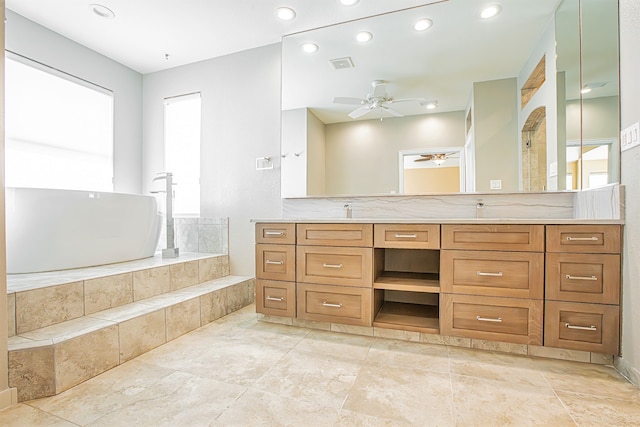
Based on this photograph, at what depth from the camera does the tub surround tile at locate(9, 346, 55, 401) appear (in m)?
1.34

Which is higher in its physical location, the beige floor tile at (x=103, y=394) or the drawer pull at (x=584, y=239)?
the drawer pull at (x=584, y=239)

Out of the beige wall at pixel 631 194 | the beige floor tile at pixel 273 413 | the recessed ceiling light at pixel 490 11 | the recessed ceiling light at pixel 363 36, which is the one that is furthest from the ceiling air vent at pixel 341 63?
the beige floor tile at pixel 273 413

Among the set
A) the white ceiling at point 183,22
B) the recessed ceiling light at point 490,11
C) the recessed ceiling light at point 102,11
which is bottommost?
the recessed ceiling light at point 490,11

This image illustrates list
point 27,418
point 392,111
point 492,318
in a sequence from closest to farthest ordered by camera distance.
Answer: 1. point 27,418
2. point 492,318
3. point 392,111

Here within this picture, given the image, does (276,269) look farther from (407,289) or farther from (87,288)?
(87,288)

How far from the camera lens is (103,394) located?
4.61 ft

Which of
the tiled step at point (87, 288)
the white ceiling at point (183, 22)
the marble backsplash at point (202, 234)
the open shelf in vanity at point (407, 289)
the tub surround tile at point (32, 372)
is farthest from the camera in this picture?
the marble backsplash at point (202, 234)

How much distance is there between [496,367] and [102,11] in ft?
12.3

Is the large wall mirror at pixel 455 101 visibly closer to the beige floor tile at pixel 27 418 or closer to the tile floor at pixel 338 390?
the tile floor at pixel 338 390

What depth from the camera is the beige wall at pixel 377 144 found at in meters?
2.32

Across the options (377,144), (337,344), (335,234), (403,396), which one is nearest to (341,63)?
(377,144)

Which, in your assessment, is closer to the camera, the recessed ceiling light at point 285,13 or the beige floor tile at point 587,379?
the beige floor tile at point 587,379

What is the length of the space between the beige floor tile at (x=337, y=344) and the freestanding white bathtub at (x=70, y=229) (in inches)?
68.1

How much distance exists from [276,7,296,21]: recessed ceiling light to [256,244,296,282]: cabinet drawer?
1.87 metres
